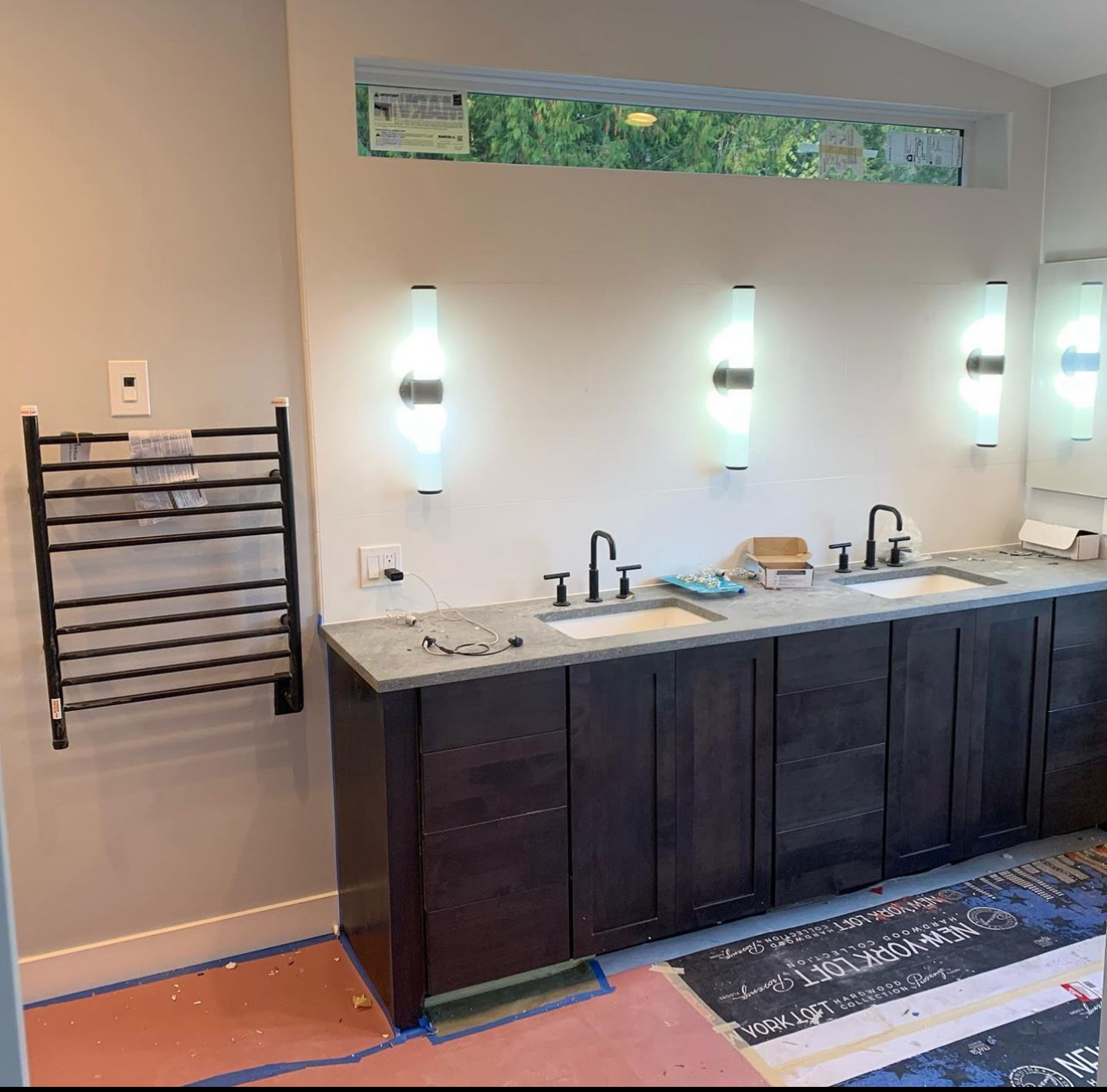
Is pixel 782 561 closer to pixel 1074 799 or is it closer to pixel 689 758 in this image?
pixel 689 758

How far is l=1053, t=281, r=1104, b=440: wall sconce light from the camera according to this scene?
136 inches

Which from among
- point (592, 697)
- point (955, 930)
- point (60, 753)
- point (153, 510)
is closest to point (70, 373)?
point (153, 510)

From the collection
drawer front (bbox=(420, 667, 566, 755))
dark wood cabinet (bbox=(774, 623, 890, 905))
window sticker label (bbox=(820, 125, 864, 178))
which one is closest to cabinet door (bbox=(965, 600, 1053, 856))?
dark wood cabinet (bbox=(774, 623, 890, 905))

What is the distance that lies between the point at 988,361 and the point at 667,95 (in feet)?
4.48

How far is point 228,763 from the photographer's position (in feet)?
9.32

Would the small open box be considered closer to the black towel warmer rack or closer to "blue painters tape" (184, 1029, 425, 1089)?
the black towel warmer rack

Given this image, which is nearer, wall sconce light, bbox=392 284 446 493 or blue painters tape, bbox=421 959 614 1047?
blue painters tape, bbox=421 959 614 1047

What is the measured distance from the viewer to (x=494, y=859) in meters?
2.58

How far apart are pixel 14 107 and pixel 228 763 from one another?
1640mm

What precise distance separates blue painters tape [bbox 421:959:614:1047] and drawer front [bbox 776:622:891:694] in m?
0.87

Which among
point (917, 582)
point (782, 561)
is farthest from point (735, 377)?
point (917, 582)

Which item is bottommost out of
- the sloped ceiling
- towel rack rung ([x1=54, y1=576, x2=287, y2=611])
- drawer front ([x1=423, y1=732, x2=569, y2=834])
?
drawer front ([x1=423, y1=732, x2=569, y2=834])

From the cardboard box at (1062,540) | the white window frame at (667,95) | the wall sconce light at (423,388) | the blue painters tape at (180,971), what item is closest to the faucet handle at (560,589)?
the wall sconce light at (423,388)

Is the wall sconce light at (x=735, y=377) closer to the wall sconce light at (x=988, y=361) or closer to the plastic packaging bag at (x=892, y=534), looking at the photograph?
the plastic packaging bag at (x=892, y=534)
